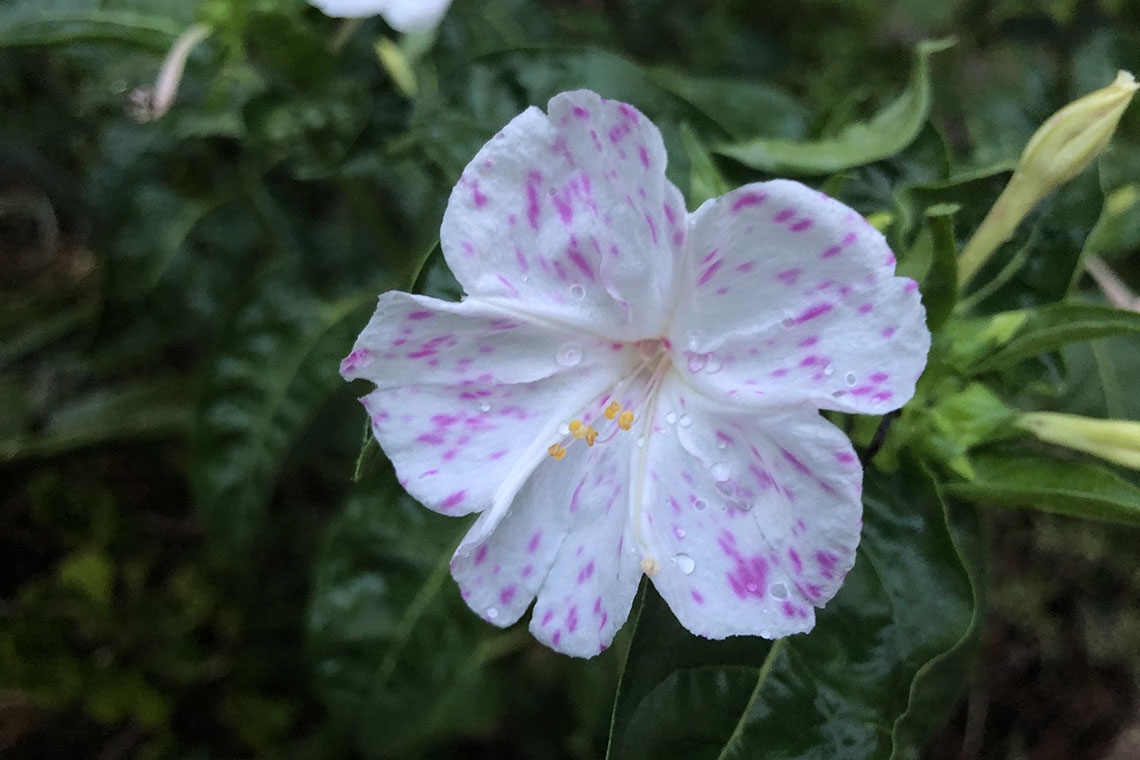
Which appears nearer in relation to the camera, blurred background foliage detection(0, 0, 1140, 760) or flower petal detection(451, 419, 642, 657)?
flower petal detection(451, 419, 642, 657)

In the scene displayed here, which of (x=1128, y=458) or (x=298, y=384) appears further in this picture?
(x=298, y=384)

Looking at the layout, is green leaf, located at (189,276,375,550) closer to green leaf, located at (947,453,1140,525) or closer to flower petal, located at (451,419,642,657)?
flower petal, located at (451,419,642,657)

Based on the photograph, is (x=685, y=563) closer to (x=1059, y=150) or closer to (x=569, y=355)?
(x=569, y=355)

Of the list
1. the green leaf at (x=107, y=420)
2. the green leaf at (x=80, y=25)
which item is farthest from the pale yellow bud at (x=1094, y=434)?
the green leaf at (x=107, y=420)

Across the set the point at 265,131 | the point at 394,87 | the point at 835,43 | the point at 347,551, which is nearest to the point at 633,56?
the point at 835,43

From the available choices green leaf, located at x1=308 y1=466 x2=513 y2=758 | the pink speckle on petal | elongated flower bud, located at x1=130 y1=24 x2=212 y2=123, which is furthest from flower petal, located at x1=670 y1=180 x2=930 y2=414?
elongated flower bud, located at x1=130 y1=24 x2=212 y2=123

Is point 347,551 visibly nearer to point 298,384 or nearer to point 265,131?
point 298,384
